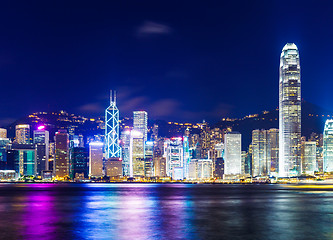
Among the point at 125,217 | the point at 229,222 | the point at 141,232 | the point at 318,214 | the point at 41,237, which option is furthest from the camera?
the point at 318,214

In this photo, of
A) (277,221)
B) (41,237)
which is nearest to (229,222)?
(277,221)

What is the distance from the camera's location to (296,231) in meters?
46.5

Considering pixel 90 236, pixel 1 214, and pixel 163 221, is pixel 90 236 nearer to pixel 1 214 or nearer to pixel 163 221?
pixel 163 221

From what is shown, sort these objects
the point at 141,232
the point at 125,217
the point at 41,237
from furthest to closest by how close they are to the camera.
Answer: the point at 125,217
the point at 141,232
the point at 41,237

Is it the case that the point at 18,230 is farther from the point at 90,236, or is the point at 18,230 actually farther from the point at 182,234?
the point at 182,234

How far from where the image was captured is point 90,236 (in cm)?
4256

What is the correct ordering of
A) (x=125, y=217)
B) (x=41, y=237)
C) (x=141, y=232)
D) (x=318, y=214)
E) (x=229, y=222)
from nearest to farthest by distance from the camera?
(x=41, y=237) < (x=141, y=232) < (x=229, y=222) < (x=125, y=217) < (x=318, y=214)

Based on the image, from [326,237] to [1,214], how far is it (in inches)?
1552

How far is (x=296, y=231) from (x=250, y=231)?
14.3 feet

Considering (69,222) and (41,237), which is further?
(69,222)

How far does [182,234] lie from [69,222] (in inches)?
608

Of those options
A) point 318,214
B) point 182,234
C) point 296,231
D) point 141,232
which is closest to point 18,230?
point 141,232

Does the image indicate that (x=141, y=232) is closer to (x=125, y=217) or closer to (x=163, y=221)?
(x=163, y=221)

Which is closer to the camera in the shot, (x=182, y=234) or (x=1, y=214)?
(x=182, y=234)
